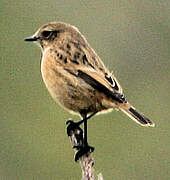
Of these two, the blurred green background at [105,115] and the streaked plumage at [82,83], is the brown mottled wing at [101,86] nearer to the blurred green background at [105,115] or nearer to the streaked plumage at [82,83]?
the streaked plumage at [82,83]

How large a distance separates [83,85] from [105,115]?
5736 mm

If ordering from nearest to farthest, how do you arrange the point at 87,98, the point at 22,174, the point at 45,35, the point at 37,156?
the point at 87,98 < the point at 45,35 < the point at 22,174 < the point at 37,156

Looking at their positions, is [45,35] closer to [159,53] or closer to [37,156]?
[37,156]

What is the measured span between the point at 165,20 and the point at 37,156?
3.74m

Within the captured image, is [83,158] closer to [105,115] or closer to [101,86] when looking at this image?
[101,86]

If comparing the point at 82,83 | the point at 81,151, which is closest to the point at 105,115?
the point at 82,83

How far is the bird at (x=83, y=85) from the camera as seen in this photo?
354 inches

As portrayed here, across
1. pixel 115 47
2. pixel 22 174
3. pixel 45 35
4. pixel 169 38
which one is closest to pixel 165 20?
pixel 169 38

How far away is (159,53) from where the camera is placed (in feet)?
49.9

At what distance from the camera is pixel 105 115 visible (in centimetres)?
1471

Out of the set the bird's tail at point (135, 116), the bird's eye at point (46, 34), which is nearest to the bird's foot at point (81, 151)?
the bird's tail at point (135, 116)

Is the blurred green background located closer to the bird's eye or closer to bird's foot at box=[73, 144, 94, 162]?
the bird's eye

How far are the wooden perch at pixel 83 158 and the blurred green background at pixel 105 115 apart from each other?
372 centimetres

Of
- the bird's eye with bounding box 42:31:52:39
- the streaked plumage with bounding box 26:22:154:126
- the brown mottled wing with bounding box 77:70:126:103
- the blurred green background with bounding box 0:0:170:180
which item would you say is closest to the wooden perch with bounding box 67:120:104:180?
the streaked plumage with bounding box 26:22:154:126
